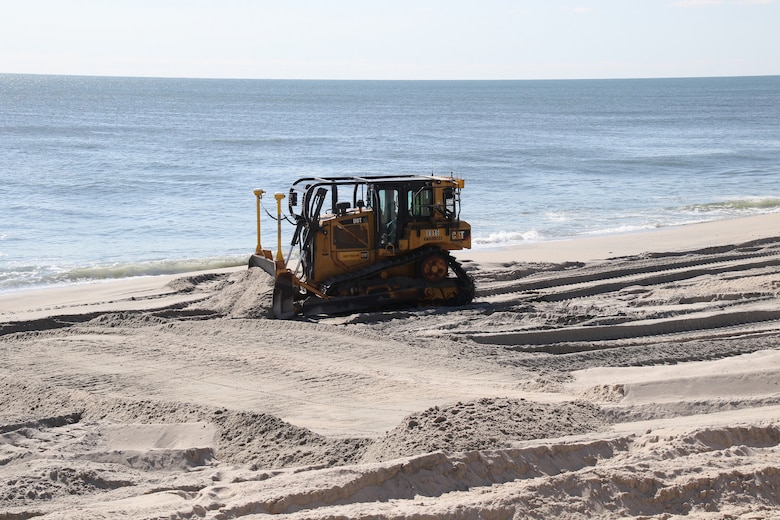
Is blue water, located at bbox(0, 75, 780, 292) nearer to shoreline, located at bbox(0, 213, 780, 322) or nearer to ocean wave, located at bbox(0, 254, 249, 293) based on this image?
ocean wave, located at bbox(0, 254, 249, 293)

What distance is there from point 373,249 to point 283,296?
149 cm

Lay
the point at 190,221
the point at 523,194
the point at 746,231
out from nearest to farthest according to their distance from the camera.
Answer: the point at 746,231 → the point at 190,221 → the point at 523,194

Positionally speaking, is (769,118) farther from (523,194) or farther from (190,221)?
(190,221)

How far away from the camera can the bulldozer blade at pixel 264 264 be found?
1263 cm

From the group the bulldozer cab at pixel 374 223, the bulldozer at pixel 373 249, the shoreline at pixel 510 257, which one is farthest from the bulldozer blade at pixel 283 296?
the shoreline at pixel 510 257

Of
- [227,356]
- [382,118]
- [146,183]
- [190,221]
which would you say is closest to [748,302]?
[227,356]

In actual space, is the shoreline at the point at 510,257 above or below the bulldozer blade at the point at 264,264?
below

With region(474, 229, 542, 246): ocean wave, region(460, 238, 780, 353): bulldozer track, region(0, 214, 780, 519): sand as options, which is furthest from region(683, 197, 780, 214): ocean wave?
region(0, 214, 780, 519): sand

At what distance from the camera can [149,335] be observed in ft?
37.8

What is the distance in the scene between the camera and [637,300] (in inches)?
527

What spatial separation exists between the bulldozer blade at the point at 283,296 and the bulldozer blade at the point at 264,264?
1.03ft

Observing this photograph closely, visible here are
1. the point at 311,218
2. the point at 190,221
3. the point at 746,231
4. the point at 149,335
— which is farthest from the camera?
the point at 190,221

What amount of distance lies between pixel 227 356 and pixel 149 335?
5.28 ft

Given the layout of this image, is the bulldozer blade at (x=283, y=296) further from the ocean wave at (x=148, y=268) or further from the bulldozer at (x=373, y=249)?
the ocean wave at (x=148, y=268)
